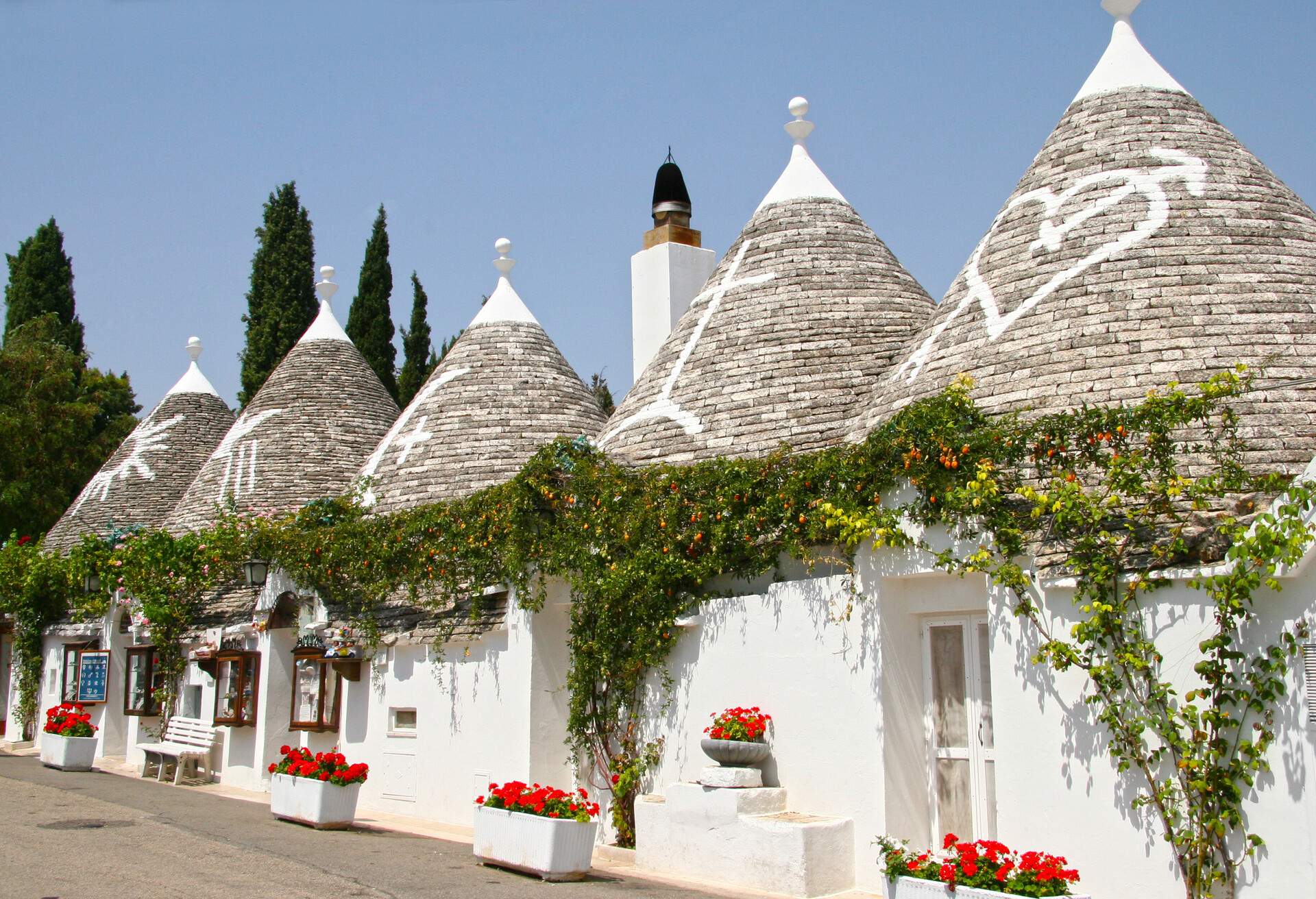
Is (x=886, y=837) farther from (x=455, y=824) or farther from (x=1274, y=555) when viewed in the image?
(x=455, y=824)

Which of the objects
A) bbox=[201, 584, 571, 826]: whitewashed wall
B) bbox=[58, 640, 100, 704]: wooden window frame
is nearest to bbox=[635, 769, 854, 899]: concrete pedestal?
bbox=[201, 584, 571, 826]: whitewashed wall

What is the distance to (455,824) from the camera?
1234 cm

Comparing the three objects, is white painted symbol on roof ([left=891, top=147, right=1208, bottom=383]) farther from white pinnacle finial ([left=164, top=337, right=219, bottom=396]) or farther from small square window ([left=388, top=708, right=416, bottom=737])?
white pinnacle finial ([left=164, top=337, right=219, bottom=396])

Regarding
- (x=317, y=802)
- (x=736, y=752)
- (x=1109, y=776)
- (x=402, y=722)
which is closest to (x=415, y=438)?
(x=402, y=722)

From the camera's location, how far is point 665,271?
16.6 meters

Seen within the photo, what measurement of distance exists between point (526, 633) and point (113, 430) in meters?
28.4

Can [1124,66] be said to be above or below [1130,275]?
above

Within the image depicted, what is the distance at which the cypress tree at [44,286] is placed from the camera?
Answer: 121 feet

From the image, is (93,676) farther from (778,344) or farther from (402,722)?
(778,344)

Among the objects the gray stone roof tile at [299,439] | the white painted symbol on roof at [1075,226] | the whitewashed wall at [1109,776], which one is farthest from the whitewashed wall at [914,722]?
the gray stone roof tile at [299,439]

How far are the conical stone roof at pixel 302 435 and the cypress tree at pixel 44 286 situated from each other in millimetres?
19532

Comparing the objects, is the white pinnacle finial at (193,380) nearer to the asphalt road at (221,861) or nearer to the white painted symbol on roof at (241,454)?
the white painted symbol on roof at (241,454)

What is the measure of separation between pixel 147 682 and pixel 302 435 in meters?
4.47

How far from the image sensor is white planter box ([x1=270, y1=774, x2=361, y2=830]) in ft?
37.2
